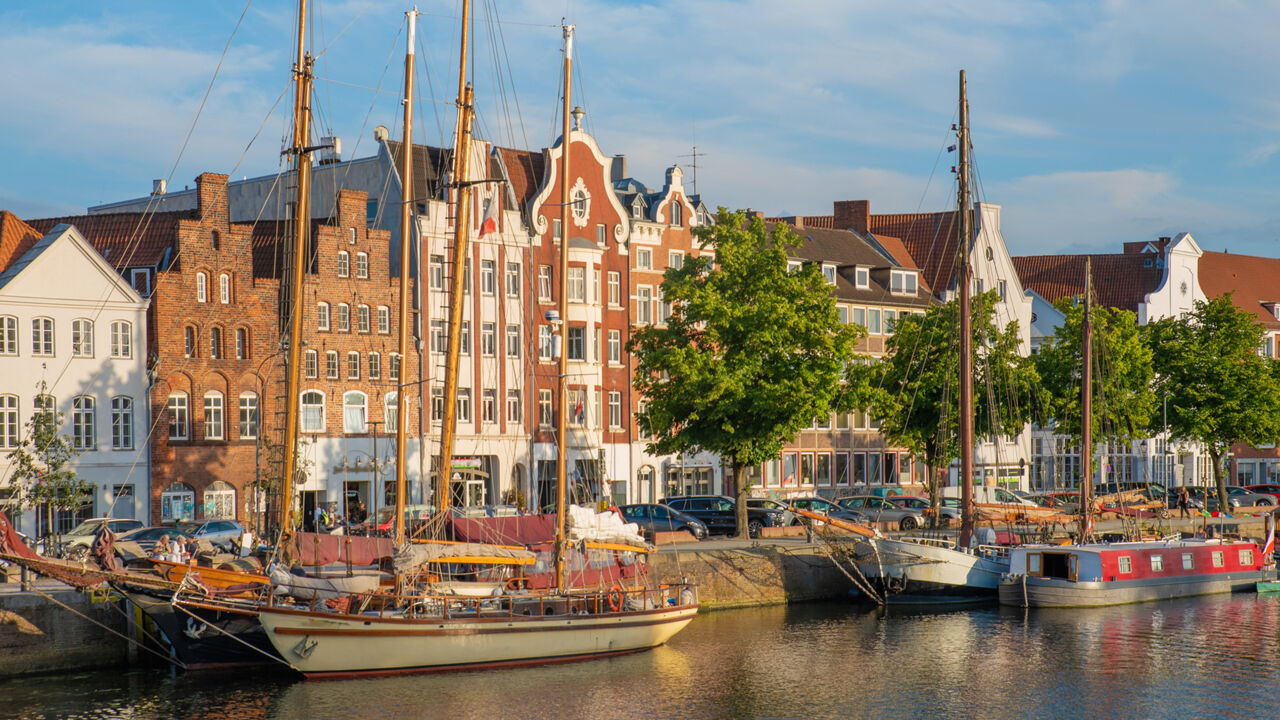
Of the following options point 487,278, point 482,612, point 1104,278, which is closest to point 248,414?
point 487,278

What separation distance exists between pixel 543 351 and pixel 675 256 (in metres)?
10.2

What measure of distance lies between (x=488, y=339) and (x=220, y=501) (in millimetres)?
16336

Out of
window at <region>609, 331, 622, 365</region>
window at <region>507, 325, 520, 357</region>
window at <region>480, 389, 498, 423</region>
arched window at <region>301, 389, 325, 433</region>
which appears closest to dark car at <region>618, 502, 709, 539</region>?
window at <region>480, 389, 498, 423</region>

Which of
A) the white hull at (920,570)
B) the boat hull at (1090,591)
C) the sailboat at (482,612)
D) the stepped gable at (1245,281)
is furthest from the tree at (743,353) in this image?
the stepped gable at (1245,281)

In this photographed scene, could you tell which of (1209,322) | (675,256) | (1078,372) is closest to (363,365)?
(675,256)

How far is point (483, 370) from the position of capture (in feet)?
242

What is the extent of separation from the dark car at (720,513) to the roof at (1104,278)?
51.7m

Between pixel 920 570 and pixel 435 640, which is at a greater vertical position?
pixel 920 570

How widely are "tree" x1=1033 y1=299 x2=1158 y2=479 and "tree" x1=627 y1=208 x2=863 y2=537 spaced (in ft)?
63.3

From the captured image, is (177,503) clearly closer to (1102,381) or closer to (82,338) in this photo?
(82,338)

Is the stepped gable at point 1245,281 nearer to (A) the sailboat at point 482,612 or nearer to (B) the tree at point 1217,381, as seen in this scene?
(B) the tree at point 1217,381

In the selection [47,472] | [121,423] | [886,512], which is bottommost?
[886,512]

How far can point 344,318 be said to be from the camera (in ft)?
223

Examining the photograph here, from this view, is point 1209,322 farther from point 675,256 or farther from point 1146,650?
point 1146,650
